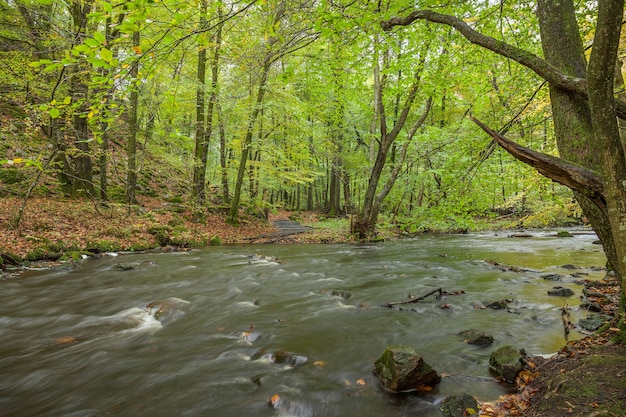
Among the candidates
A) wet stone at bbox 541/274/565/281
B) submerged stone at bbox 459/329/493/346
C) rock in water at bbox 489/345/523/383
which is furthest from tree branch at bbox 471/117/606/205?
wet stone at bbox 541/274/565/281

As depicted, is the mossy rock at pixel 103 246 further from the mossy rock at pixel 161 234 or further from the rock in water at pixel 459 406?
the rock in water at pixel 459 406

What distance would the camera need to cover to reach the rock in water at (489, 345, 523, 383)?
3.42 metres

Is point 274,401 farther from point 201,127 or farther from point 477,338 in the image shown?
point 201,127

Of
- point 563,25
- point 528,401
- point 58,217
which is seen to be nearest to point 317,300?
point 528,401

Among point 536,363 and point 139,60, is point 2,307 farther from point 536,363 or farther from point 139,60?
point 536,363

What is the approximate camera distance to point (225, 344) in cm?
466

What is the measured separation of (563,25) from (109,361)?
6.94 metres

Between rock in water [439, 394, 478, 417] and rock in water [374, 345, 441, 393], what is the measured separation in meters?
0.34

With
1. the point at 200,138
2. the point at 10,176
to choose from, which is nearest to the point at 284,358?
the point at 200,138

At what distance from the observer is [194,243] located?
13703 millimetres

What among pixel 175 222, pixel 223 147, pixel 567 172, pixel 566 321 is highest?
pixel 223 147

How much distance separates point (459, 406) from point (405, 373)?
1.79 ft

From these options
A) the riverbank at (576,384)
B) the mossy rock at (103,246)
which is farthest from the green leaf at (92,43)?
the mossy rock at (103,246)

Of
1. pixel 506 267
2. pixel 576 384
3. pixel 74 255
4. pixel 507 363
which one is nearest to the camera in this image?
pixel 576 384
